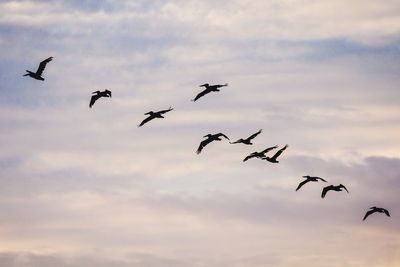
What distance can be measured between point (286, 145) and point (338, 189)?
7.77 m

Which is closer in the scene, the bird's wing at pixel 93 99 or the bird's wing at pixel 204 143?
the bird's wing at pixel 93 99

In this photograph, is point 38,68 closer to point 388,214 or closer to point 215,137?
point 215,137

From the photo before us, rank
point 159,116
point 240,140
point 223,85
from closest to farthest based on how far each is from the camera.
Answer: point 223,85 < point 159,116 < point 240,140

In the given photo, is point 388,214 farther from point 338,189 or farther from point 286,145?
point 286,145

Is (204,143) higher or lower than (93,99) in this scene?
lower

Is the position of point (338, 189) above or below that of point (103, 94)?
below

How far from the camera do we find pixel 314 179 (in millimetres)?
105062

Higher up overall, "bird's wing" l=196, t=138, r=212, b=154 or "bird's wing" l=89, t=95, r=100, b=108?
"bird's wing" l=89, t=95, r=100, b=108

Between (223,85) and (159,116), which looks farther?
(159,116)

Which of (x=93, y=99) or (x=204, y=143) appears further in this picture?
(x=204, y=143)

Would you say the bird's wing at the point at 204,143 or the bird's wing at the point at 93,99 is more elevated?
the bird's wing at the point at 93,99

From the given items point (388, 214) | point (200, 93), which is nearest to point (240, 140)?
point (200, 93)

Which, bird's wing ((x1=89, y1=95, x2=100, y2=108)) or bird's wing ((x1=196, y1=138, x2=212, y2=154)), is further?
bird's wing ((x1=196, y1=138, x2=212, y2=154))

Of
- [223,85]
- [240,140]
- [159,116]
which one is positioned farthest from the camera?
[240,140]
